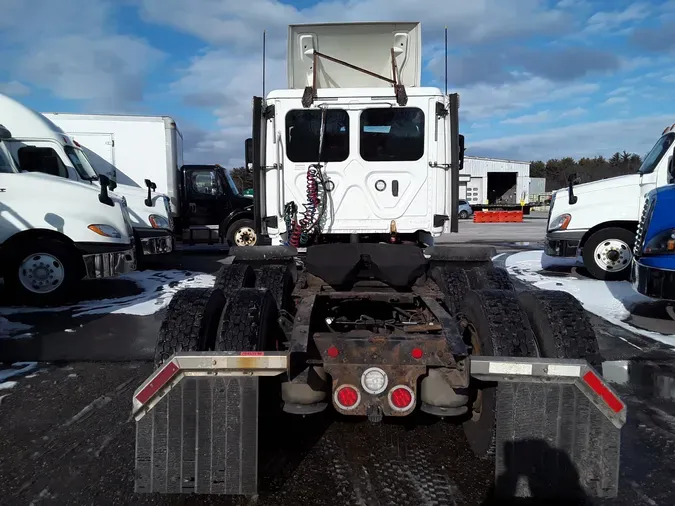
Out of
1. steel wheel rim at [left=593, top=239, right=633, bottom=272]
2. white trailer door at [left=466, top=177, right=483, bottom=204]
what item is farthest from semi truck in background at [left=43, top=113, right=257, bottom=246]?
white trailer door at [left=466, top=177, right=483, bottom=204]

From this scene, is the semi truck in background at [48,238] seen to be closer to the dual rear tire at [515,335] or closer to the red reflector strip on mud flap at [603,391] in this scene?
the dual rear tire at [515,335]

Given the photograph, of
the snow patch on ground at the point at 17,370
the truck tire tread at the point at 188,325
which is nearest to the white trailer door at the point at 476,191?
the snow patch on ground at the point at 17,370

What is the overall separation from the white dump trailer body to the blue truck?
10.4 metres

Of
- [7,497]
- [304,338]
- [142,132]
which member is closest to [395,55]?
[304,338]

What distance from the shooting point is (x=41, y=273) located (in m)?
7.54

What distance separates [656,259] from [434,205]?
265 centimetres

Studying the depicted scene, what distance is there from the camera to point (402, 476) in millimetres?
3035

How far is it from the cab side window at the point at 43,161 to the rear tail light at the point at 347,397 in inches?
313

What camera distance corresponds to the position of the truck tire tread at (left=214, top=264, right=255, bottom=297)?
15.7 feet

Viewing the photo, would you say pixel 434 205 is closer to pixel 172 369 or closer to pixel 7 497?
pixel 172 369

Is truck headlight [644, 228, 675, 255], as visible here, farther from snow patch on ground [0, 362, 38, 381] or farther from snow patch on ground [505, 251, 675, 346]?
snow patch on ground [0, 362, 38, 381]

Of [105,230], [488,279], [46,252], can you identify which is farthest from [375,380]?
[46,252]

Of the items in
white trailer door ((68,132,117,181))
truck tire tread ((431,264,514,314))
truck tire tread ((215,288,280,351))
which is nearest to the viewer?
truck tire tread ((215,288,280,351))

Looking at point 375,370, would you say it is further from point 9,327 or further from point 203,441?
point 9,327
